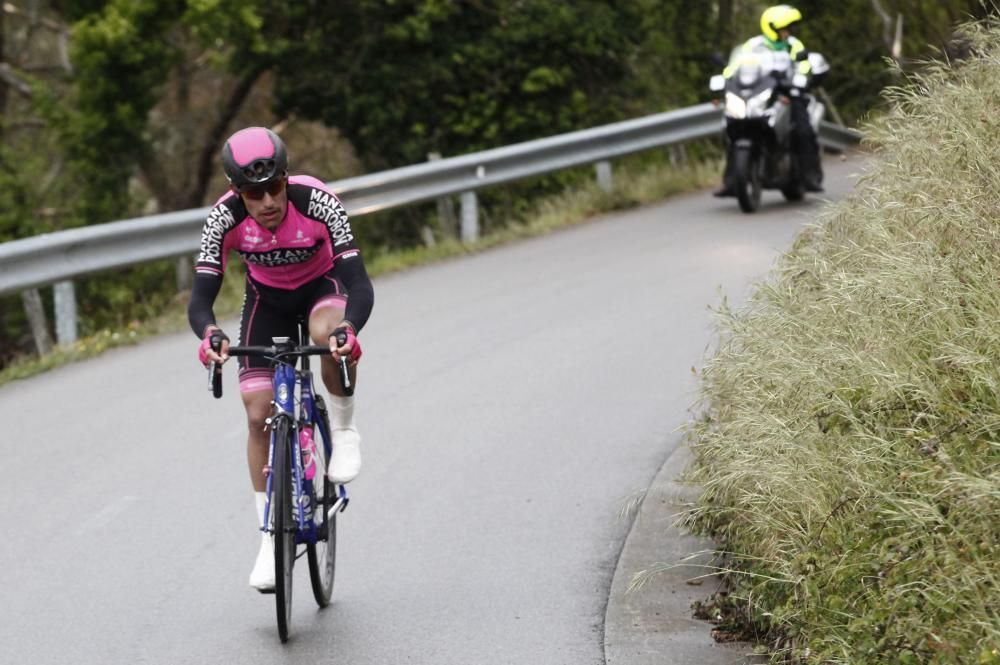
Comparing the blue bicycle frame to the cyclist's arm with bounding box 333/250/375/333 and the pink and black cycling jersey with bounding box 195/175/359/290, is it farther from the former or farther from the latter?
the pink and black cycling jersey with bounding box 195/175/359/290

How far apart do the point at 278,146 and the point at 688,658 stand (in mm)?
2417

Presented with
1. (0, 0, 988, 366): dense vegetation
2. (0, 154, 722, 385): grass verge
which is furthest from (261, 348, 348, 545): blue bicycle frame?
(0, 0, 988, 366): dense vegetation

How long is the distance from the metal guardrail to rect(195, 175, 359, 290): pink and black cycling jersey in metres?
6.07

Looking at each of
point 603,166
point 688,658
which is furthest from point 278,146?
→ point 603,166

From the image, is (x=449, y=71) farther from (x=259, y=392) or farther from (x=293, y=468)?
(x=293, y=468)

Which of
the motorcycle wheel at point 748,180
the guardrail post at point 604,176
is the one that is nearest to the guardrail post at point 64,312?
the motorcycle wheel at point 748,180

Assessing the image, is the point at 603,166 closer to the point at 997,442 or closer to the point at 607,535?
the point at 607,535

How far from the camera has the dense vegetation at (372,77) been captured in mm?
24844

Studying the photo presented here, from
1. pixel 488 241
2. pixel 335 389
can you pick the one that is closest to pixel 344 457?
pixel 335 389

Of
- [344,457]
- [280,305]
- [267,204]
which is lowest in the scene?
[344,457]

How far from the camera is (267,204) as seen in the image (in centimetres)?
618

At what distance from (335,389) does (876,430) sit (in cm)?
230

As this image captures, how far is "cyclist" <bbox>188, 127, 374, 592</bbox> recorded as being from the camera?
6035mm

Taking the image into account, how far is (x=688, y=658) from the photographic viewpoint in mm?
5668
